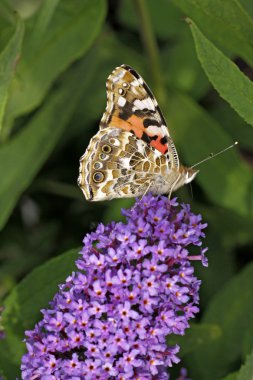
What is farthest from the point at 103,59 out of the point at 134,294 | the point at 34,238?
the point at 134,294

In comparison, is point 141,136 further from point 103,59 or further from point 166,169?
point 103,59

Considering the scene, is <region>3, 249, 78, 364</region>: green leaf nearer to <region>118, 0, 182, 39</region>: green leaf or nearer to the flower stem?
the flower stem

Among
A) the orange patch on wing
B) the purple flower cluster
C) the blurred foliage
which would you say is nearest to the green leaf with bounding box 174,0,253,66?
the blurred foliage

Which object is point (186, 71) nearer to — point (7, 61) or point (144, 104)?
point (144, 104)

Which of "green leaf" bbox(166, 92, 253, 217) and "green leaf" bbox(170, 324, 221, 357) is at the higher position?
"green leaf" bbox(166, 92, 253, 217)

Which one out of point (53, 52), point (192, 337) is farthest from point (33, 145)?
point (192, 337)

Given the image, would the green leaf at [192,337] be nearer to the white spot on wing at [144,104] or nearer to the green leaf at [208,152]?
the green leaf at [208,152]

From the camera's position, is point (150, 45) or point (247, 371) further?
point (150, 45)
